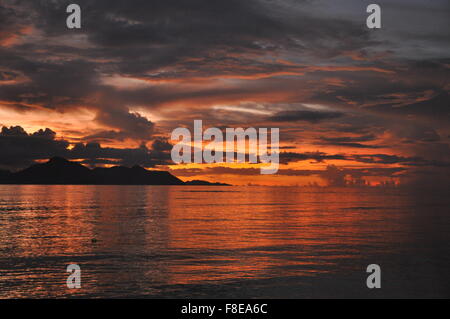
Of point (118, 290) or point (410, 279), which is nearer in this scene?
point (118, 290)

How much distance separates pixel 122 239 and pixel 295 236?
82.5ft

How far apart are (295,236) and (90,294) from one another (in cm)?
3633

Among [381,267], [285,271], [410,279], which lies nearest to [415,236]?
[381,267]

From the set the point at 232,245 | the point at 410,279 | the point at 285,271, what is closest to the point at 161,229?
the point at 232,245

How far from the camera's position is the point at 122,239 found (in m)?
58.0

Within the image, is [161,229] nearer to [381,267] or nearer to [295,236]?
[295,236]

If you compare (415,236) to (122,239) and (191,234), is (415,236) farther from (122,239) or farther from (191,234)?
(122,239)

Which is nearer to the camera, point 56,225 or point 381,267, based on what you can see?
point 381,267

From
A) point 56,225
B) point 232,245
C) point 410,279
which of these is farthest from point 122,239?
point 410,279
